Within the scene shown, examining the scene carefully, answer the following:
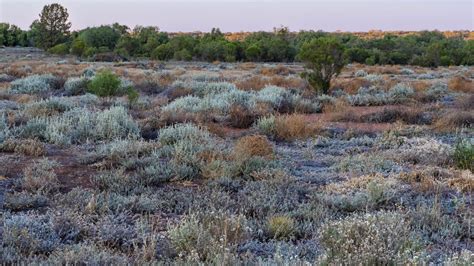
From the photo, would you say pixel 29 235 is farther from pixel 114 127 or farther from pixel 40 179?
pixel 114 127

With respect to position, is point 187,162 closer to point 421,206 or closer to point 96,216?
point 96,216

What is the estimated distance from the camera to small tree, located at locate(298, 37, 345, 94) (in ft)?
62.8

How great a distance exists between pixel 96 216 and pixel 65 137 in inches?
180

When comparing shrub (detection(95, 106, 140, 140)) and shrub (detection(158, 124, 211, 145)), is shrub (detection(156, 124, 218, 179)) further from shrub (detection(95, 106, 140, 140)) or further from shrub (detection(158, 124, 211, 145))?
shrub (detection(95, 106, 140, 140))

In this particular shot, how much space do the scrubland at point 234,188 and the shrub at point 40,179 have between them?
0.02m

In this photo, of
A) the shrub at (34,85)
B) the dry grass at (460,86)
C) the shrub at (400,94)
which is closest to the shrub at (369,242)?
the shrub at (400,94)

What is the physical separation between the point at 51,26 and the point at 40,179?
2567 inches

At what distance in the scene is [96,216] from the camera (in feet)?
18.6

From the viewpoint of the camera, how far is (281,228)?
5312 millimetres

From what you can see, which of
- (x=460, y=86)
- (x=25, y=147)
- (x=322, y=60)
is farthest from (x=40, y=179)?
(x=460, y=86)

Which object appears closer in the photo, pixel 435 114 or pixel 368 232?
pixel 368 232

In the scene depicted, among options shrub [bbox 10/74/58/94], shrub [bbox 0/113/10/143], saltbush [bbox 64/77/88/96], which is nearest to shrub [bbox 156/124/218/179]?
shrub [bbox 0/113/10/143]

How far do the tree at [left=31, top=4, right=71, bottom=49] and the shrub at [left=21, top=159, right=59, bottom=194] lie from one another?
205ft

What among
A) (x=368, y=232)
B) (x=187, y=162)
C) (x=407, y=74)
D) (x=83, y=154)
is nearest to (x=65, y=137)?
(x=83, y=154)
